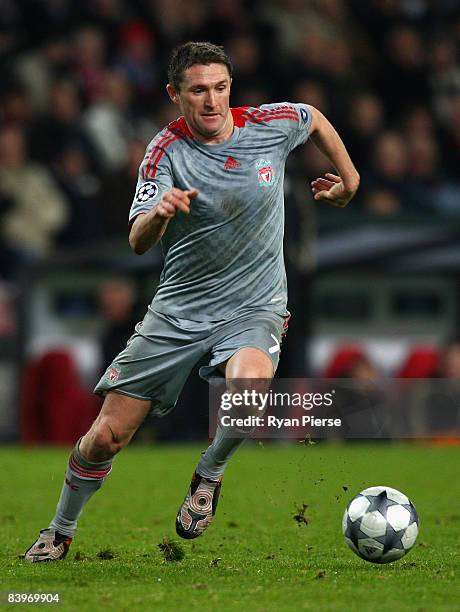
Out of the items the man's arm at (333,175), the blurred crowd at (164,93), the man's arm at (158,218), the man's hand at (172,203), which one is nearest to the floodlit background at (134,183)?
the blurred crowd at (164,93)

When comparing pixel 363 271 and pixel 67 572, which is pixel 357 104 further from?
pixel 67 572

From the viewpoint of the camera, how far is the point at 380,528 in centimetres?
565

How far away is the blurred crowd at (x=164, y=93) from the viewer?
13.0 m

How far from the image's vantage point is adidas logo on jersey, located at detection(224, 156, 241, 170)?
5875 mm

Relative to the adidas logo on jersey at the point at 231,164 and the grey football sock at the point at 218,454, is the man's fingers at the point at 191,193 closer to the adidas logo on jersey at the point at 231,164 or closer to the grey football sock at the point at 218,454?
the adidas logo on jersey at the point at 231,164

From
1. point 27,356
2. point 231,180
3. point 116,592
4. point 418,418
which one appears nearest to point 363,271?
point 418,418

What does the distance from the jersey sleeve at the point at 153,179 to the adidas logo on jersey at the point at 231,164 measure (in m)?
0.26

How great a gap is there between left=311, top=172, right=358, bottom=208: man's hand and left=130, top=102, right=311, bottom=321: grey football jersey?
26 cm

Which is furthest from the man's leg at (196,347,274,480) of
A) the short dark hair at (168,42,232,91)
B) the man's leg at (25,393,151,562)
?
the short dark hair at (168,42,232,91)

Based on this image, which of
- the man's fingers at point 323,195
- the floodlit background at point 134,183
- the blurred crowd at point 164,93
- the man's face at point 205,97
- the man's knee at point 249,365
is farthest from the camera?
the blurred crowd at point 164,93

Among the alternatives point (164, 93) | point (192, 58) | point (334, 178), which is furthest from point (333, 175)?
point (164, 93)

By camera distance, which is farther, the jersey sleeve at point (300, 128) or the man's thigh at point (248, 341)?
the jersey sleeve at point (300, 128)

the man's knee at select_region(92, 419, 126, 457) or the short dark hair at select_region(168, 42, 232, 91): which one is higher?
the short dark hair at select_region(168, 42, 232, 91)
